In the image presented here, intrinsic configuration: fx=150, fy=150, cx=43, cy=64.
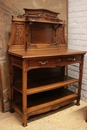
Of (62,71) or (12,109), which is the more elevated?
(62,71)

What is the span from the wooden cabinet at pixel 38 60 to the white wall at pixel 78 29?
25 centimetres

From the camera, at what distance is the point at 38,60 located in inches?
70.4

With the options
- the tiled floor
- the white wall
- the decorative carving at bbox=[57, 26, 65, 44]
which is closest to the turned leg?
the tiled floor

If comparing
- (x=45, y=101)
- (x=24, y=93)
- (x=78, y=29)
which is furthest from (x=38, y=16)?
(x=45, y=101)

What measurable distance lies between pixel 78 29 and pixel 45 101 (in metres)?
1.32

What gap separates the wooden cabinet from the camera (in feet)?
6.00

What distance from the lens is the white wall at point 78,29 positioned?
8.00 feet

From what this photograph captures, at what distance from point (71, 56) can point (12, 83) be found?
2.99 feet

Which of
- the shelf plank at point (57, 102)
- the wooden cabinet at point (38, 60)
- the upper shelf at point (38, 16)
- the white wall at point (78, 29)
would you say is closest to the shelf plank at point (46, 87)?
the wooden cabinet at point (38, 60)

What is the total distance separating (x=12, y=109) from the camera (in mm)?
2189

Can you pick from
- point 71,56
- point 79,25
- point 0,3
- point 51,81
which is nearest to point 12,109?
point 51,81

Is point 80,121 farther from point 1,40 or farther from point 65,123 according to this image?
point 1,40

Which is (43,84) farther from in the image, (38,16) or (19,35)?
(38,16)

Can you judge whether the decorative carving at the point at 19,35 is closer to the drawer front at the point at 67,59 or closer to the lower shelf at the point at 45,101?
the drawer front at the point at 67,59
